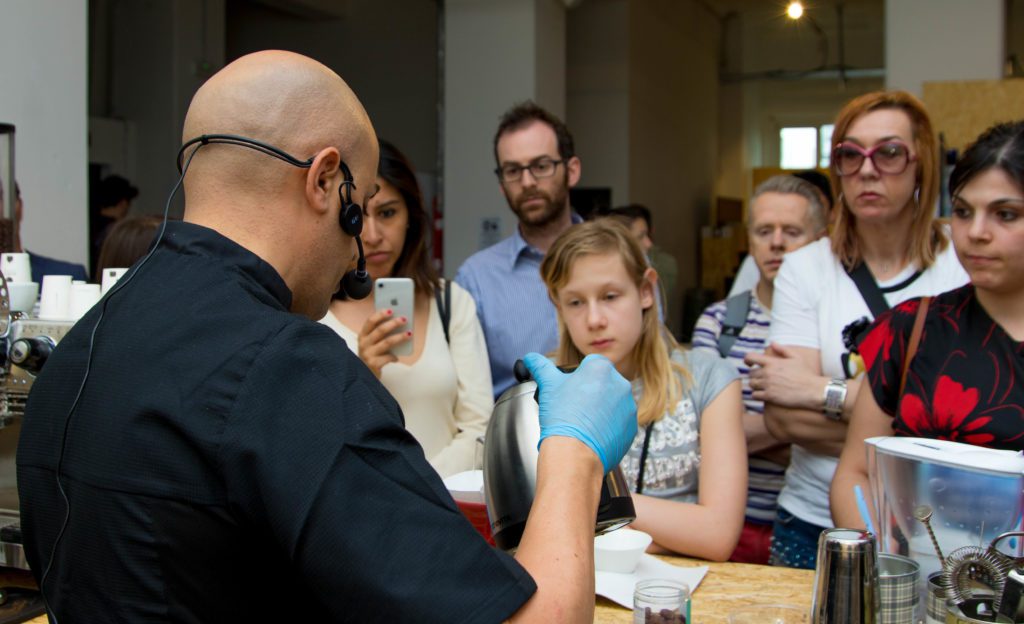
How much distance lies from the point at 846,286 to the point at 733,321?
1.81 feet

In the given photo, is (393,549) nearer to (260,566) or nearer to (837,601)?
(260,566)

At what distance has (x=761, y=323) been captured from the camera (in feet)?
9.02

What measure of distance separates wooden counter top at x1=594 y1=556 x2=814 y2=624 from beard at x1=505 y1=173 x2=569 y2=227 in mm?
1272

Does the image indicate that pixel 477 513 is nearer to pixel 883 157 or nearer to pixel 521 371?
pixel 521 371

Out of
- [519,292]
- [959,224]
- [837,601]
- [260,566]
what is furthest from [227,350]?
[519,292]

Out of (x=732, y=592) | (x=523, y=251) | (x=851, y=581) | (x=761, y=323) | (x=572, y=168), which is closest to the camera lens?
(x=851, y=581)

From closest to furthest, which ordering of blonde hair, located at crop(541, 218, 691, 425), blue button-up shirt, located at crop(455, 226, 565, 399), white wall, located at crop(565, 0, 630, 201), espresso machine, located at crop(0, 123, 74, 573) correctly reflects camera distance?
espresso machine, located at crop(0, 123, 74, 573)
blonde hair, located at crop(541, 218, 691, 425)
blue button-up shirt, located at crop(455, 226, 565, 399)
white wall, located at crop(565, 0, 630, 201)

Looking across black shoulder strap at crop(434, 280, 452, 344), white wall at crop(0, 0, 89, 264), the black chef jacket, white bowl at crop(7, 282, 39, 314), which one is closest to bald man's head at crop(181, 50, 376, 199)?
the black chef jacket

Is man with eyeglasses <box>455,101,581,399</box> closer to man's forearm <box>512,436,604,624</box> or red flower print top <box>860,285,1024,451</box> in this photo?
red flower print top <box>860,285,1024,451</box>

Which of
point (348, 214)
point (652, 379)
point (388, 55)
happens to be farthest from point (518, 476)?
point (388, 55)

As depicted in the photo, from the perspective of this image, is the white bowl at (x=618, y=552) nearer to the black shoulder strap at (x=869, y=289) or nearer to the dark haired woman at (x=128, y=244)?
the black shoulder strap at (x=869, y=289)

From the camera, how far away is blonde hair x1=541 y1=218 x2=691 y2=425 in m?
2.08

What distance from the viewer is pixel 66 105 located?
3.13 m

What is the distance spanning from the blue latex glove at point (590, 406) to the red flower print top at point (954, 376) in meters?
0.81
